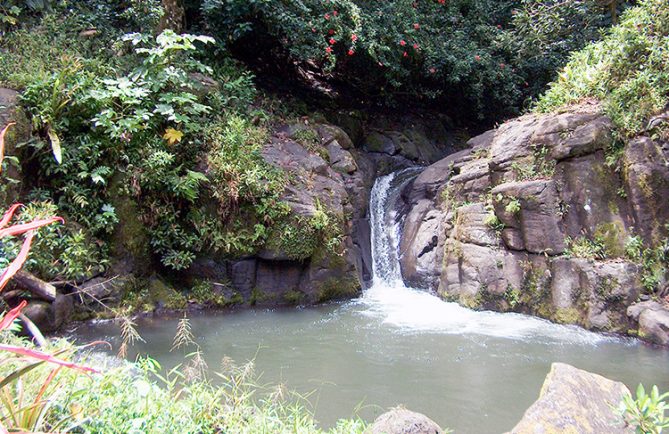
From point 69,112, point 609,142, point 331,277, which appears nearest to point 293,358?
point 331,277

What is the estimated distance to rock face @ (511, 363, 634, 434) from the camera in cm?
266

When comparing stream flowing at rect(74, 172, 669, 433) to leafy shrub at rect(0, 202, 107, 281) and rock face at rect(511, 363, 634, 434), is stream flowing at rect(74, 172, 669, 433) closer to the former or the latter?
leafy shrub at rect(0, 202, 107, 281)

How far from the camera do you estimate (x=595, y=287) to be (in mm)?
6543

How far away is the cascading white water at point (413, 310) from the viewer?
6473 mm

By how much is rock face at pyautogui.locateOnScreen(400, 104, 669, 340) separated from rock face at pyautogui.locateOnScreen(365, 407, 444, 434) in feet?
15.3

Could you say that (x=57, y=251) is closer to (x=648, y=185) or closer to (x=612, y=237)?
(x=612, y=237)

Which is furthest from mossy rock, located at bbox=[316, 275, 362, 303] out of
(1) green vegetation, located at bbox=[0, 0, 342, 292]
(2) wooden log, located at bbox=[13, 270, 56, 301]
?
(2) wooden log, located at bbox=[13, 270, 56, 301]

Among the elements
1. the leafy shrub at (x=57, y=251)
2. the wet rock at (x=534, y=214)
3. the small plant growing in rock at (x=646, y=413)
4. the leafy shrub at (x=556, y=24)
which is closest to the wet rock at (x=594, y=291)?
the wet rock at (x=534, y=214)

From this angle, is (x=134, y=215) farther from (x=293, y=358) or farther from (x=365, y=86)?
(x=365, y=86)

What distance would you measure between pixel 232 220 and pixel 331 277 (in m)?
2.03

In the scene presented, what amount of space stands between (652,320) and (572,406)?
4121 mm

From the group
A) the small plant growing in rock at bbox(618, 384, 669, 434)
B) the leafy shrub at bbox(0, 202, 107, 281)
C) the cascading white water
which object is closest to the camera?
the small plant growing in rock at bbox(618, 384, 669, 434)

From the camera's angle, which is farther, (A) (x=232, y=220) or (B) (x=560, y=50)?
(B) (x=560, y=50)

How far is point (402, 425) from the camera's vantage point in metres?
2.88
